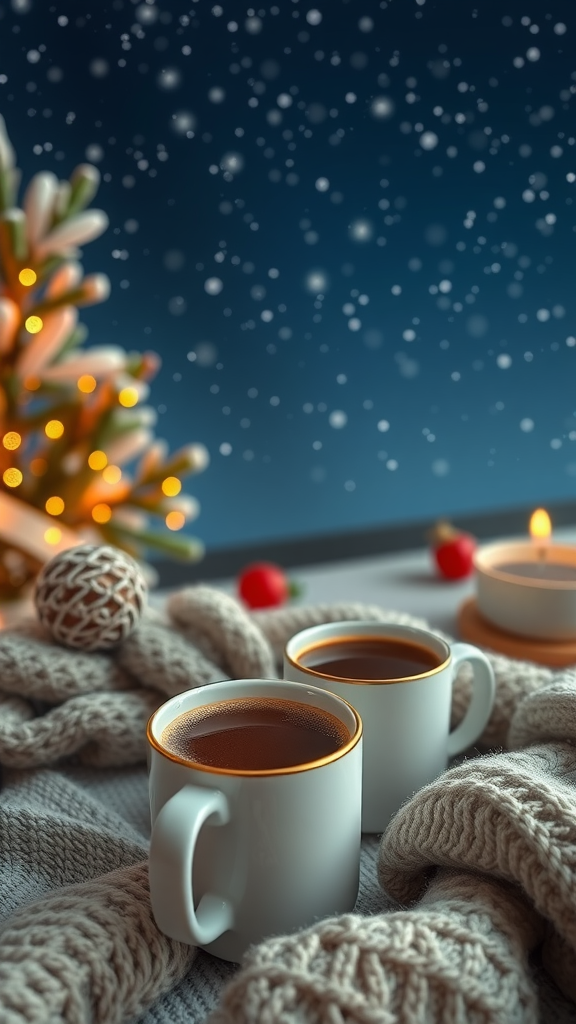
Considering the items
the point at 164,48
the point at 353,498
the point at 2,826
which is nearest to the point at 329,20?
the point at 164,48

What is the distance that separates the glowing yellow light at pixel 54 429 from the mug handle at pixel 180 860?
0.66 m

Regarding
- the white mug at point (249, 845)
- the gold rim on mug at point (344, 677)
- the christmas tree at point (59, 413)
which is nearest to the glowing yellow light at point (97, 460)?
the christmas tree at point (59, 413)

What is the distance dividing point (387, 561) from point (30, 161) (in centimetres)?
66

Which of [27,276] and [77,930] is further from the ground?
[27,276]

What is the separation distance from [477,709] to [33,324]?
612 mm

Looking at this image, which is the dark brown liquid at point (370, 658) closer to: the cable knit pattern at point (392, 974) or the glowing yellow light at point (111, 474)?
the cable knit pattern at point (392, 974)

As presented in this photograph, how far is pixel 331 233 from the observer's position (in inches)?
47.6

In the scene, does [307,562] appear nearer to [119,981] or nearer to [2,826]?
[2,826]

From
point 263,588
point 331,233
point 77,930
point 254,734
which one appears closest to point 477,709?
point 254,734

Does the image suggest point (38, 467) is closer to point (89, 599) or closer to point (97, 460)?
point (97, 460)

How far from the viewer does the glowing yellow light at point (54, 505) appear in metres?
1.01

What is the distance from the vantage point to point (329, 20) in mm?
1025

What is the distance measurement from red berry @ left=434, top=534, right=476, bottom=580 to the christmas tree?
295mm

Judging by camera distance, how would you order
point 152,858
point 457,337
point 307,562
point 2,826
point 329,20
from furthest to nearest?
1. point 307,562
2. point 457,337
3. point 329,20
4. point 2,826
5. point 152,858
